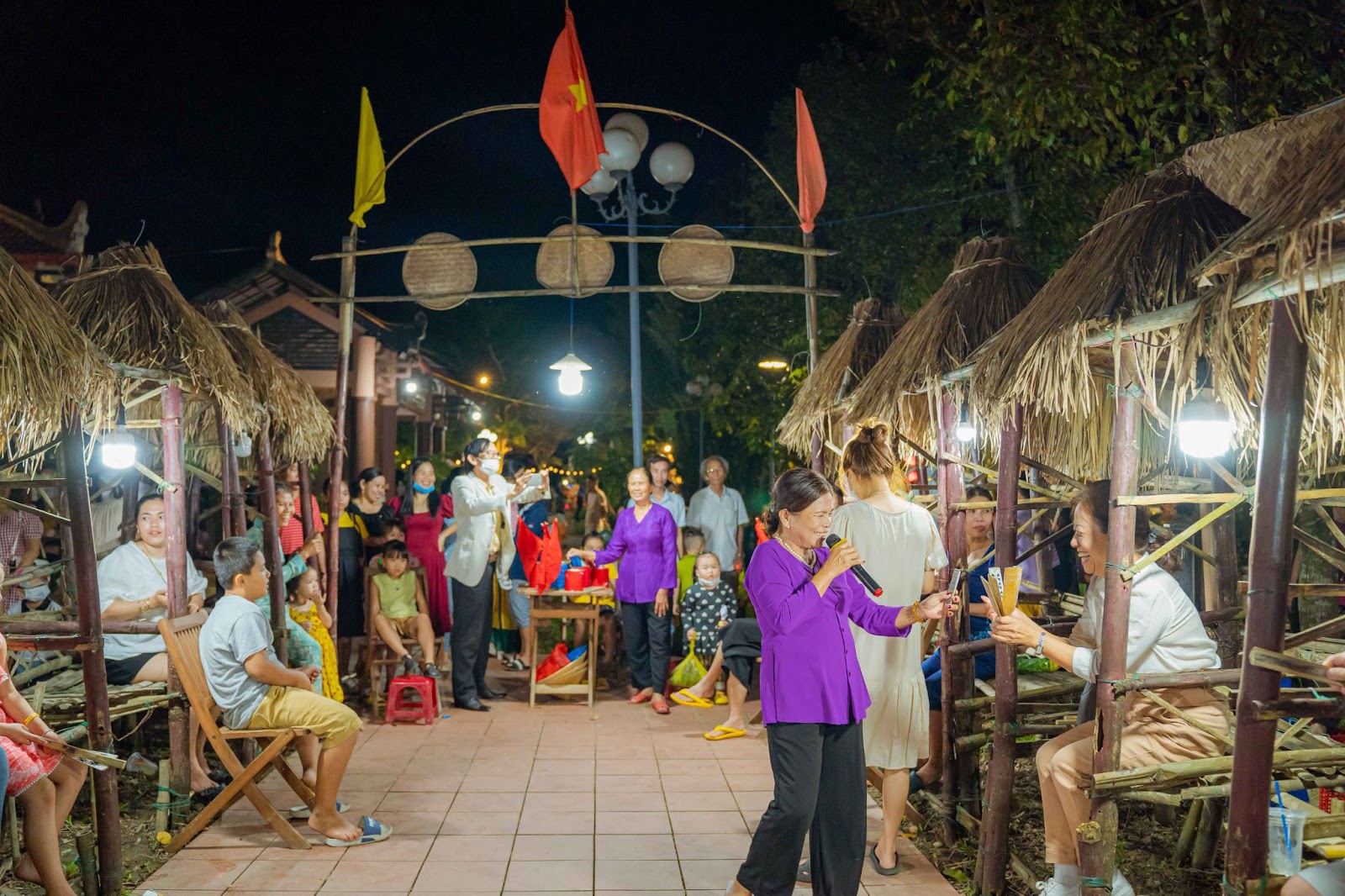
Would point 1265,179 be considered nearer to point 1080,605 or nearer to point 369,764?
point 1080,605

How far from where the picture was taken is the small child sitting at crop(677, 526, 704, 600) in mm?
10961

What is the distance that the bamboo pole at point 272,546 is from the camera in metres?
7.90

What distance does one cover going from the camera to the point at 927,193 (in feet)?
48.3

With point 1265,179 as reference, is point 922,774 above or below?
below

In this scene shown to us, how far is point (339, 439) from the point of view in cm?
1027

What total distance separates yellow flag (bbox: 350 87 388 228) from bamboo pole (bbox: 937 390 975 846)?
6.20 m

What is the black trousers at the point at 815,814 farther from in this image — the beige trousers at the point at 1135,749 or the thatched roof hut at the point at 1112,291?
the thatched roof hut at the point at 1112,291

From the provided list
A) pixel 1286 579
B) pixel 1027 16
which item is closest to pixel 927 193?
pixel 1027 16

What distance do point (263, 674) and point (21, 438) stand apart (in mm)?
1651

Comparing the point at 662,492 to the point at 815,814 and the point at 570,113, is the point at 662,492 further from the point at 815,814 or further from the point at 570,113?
the point at 815,814

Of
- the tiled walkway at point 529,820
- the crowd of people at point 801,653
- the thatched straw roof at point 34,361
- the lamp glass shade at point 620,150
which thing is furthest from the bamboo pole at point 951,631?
the lamp glass shade at point 620,150

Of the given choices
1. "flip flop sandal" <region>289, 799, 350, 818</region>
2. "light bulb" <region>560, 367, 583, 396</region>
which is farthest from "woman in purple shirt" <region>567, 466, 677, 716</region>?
"light bulb" <region>560, 367, 583, 396</region>

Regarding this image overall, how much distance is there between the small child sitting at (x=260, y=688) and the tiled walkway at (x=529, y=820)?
0.69ft

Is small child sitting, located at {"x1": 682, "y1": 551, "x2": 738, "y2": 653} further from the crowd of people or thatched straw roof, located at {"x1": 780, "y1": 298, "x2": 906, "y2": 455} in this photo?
thatched straw roof, located at {"x1": 780, "y1": 298, "x2": 906, "y2": 455}
